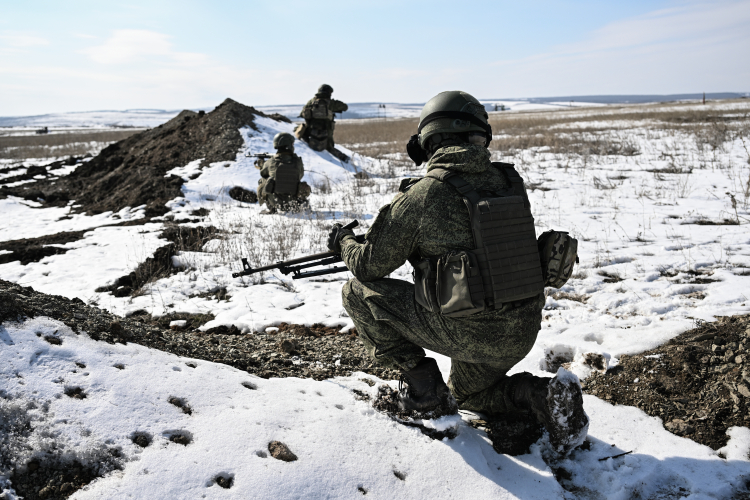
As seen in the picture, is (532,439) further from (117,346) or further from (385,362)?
(117,346)

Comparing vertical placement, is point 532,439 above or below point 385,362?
below

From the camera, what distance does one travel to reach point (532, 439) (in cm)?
258

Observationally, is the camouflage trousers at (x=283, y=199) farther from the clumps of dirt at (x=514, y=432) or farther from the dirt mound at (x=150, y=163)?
the clumps of dirt at (x=514, y=432)

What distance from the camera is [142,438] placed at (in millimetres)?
2105

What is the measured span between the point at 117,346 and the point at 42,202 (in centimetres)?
1077

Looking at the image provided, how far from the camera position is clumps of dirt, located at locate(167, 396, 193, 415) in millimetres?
2354

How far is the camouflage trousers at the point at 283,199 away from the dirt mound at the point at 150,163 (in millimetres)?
1794

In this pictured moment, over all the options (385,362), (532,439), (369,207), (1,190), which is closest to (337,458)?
(385,362)

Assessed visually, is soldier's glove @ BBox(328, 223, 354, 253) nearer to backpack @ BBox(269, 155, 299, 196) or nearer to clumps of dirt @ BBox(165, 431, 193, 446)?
clumps of dirt @ BBox(165, 431, 193, 446)

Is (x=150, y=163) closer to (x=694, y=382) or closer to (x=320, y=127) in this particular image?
(x=320, y=127)

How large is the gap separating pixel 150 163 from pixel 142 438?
38.7ft

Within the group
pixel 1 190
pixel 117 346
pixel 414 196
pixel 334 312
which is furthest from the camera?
A: pixel 1 190

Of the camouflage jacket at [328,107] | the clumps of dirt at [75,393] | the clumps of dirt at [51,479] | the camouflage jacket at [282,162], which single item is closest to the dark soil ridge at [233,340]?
the clumps of dirt at [75,393]

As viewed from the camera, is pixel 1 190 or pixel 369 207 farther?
pixel 1 190
